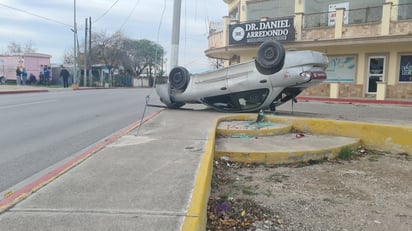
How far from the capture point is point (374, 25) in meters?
19.8

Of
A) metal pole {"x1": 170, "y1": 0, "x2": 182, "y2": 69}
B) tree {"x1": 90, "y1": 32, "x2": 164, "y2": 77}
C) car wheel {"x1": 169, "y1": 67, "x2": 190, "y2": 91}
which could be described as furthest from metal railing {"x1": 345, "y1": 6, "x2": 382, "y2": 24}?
tree {"x1": 90, "y1": 32, "x2": 164, "y2": 77}

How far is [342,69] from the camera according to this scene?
22.4 m

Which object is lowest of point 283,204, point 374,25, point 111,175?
point 283,204

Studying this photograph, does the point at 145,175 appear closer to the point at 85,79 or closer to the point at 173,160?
the point at 173,160

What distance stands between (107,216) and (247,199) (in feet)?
6.72

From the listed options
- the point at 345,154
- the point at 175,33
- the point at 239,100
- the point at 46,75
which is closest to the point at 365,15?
the point at 175,33

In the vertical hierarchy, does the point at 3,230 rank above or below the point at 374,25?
below

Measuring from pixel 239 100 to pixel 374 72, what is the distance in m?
13.3

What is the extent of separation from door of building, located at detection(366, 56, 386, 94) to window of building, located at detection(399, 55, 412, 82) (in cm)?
90

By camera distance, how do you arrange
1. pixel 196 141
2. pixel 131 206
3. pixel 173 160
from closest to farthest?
1. pixel 131 206
2. pixel 173 160
3. pixel 196 141

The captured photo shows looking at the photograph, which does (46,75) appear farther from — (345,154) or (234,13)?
(345,154)

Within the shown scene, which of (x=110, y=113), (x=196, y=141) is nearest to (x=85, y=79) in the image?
(x=110, y=113)

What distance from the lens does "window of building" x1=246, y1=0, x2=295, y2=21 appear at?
81.3ft

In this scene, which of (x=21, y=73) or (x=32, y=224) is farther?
(x=21, y=73)
